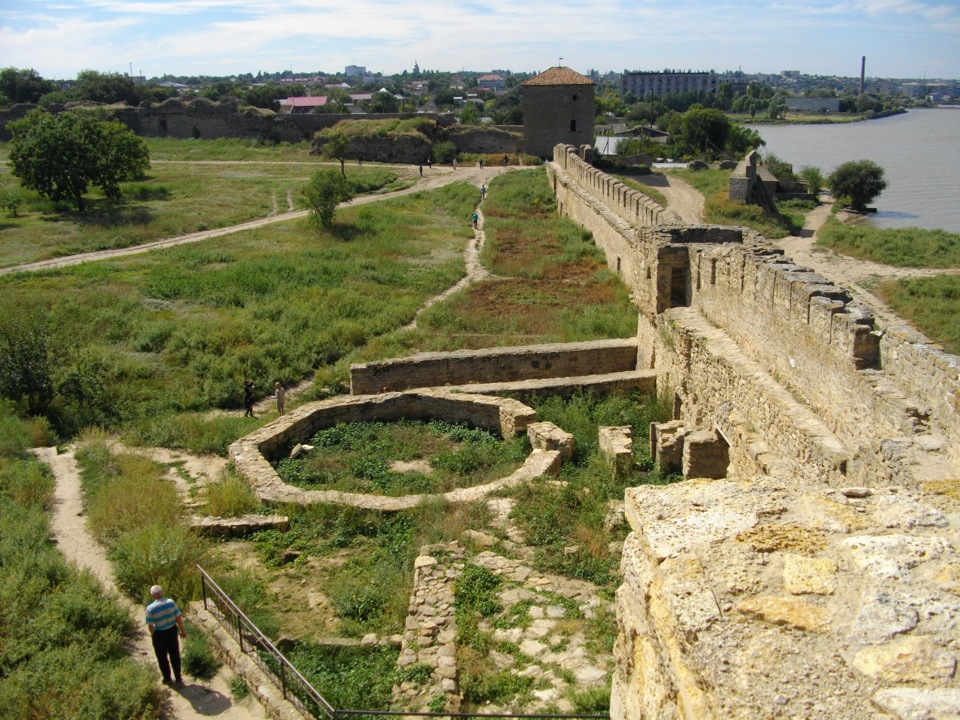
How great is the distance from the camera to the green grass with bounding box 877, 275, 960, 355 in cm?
1499

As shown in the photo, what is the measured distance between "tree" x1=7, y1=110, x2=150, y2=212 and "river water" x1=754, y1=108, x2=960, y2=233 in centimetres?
2793

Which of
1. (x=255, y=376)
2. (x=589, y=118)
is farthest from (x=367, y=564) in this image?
(x=589, y=118)

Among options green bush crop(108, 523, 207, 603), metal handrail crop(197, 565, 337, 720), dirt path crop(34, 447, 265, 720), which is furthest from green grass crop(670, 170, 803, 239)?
metal handrail crop(197, 565, 337, 720)

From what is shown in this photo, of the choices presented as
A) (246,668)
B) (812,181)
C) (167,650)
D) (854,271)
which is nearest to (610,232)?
(854,271)

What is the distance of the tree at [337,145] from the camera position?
1479 inches

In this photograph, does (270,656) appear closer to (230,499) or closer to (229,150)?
(230,499)

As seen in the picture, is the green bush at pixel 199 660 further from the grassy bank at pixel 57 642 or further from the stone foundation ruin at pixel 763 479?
the stone foundation ruin at pixel 763 479

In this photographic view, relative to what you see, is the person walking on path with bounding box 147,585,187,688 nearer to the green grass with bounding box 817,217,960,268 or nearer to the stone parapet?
the stone parapet

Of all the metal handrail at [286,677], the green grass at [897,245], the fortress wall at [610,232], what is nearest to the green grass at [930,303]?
the green grass at [897,245]

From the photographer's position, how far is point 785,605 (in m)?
2.56

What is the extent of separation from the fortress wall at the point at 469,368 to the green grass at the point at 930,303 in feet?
23.1

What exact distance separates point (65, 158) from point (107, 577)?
24720mm

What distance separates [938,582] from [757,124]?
121 m

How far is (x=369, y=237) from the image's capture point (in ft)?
75.8
